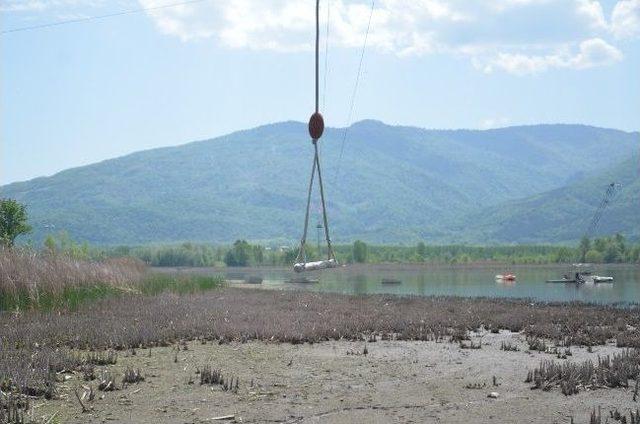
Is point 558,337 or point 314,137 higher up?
point 314,137

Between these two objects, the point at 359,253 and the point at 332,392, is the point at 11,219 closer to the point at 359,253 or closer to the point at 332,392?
the point at 332,392

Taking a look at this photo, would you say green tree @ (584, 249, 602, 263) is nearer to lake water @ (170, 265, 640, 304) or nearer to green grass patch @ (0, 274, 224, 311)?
lake water @ (170, 265, 640, 304)

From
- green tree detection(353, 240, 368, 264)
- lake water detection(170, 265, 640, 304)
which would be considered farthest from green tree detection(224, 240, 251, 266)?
lake water detection(170, 265, 640, 304)

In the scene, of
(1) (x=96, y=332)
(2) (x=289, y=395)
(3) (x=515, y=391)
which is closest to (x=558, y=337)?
(3) (x=515, y=391)

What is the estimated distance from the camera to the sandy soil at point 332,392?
37.1ft

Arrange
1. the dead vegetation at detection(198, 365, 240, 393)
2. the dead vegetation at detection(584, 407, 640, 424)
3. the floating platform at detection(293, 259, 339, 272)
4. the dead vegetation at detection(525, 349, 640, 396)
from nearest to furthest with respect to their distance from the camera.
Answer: the dead vegetation at detection(584, 407, 640, 424)
the dead vegetation at detection(198, 365, 240, 393)
the dead vegetation at detection(525, 349, 640, 396)
the floating platform at detection(293, 259, 339, 272)

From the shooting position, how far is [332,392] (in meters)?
12.7

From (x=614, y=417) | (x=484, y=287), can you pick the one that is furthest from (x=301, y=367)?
(x=484, y=287)

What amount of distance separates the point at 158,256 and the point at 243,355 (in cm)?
12348

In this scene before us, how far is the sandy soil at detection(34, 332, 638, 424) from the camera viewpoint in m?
11.3

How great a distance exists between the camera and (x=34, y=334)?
639 inches

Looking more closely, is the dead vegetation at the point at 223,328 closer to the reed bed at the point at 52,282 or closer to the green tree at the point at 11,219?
the reed bed at the point at 52,282

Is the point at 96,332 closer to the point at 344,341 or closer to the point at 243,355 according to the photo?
the point at 243,355

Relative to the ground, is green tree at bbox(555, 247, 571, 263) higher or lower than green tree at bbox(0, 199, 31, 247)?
lower
